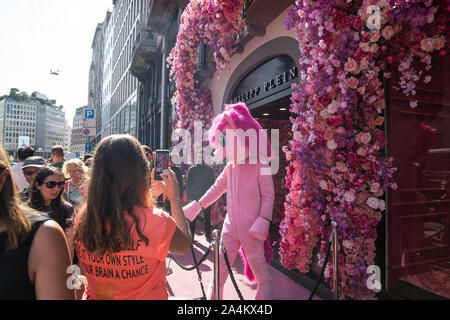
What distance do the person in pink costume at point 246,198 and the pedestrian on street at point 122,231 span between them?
1413 millimetres

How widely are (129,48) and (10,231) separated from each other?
102ft

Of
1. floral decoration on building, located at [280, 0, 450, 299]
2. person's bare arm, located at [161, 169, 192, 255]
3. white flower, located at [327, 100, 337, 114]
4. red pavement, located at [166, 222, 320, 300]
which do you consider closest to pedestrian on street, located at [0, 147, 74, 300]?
person's bare arm, located at [161, 169, 192, 255]

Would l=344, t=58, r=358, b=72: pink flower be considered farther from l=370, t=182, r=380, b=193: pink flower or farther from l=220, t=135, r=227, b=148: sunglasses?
l=220, t=135, r=227, b=148: sunglasses

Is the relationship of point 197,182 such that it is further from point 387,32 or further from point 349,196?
point 387,32

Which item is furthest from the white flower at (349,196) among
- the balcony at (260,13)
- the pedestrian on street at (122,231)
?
the balcony at (260,13)

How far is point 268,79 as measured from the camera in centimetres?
552

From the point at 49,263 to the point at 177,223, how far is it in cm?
77

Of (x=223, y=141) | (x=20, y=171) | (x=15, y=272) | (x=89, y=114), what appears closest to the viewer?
(x=15, y=272)

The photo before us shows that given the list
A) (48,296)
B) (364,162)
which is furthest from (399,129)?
(48,296)

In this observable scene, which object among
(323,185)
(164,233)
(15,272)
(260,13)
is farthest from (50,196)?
(260,13)

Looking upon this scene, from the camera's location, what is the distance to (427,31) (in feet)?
9.50

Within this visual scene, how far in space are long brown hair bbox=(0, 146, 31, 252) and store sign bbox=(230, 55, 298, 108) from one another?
3988mm

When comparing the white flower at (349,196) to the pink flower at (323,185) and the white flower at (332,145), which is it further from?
the white flower at (332,145)

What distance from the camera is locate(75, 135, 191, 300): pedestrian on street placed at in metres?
1.48
